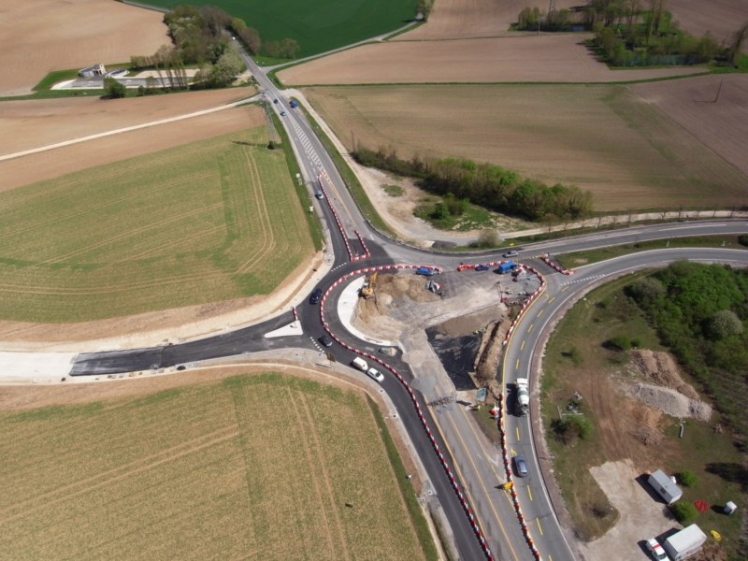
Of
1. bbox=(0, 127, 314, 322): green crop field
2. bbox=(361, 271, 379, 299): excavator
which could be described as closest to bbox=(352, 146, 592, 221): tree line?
bbox=(361, 271, 379, 299): excavator

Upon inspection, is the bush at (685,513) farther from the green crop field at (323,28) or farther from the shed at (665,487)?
the green crop field at (323,28)

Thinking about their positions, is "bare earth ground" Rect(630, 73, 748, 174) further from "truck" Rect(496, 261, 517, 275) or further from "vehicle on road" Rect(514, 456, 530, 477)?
"vehicle on road" Rect(514, 456, 530, 477)

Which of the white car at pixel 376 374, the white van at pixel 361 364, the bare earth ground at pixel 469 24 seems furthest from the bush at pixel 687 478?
the bare earth ground at pixel 469 24


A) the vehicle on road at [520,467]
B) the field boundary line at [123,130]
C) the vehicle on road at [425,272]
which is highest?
the field boundary line at [123,130]

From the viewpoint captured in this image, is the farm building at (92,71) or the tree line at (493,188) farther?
the farm building at (92,71)

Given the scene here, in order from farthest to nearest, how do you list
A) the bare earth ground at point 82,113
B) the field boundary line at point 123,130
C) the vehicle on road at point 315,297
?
1. the bare earth ground at point 82,113
2. the field boundary line at point 123,130
3. the vehicle on road at point 315,297

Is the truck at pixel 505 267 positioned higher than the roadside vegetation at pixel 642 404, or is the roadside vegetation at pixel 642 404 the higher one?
the truck at pixel 505 267

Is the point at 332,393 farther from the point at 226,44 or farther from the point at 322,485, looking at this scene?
the point at 226,44

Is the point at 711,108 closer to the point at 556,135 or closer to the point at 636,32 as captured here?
the point at 556,135

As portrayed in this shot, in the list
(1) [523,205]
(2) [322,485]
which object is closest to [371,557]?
(2) [322,485]
